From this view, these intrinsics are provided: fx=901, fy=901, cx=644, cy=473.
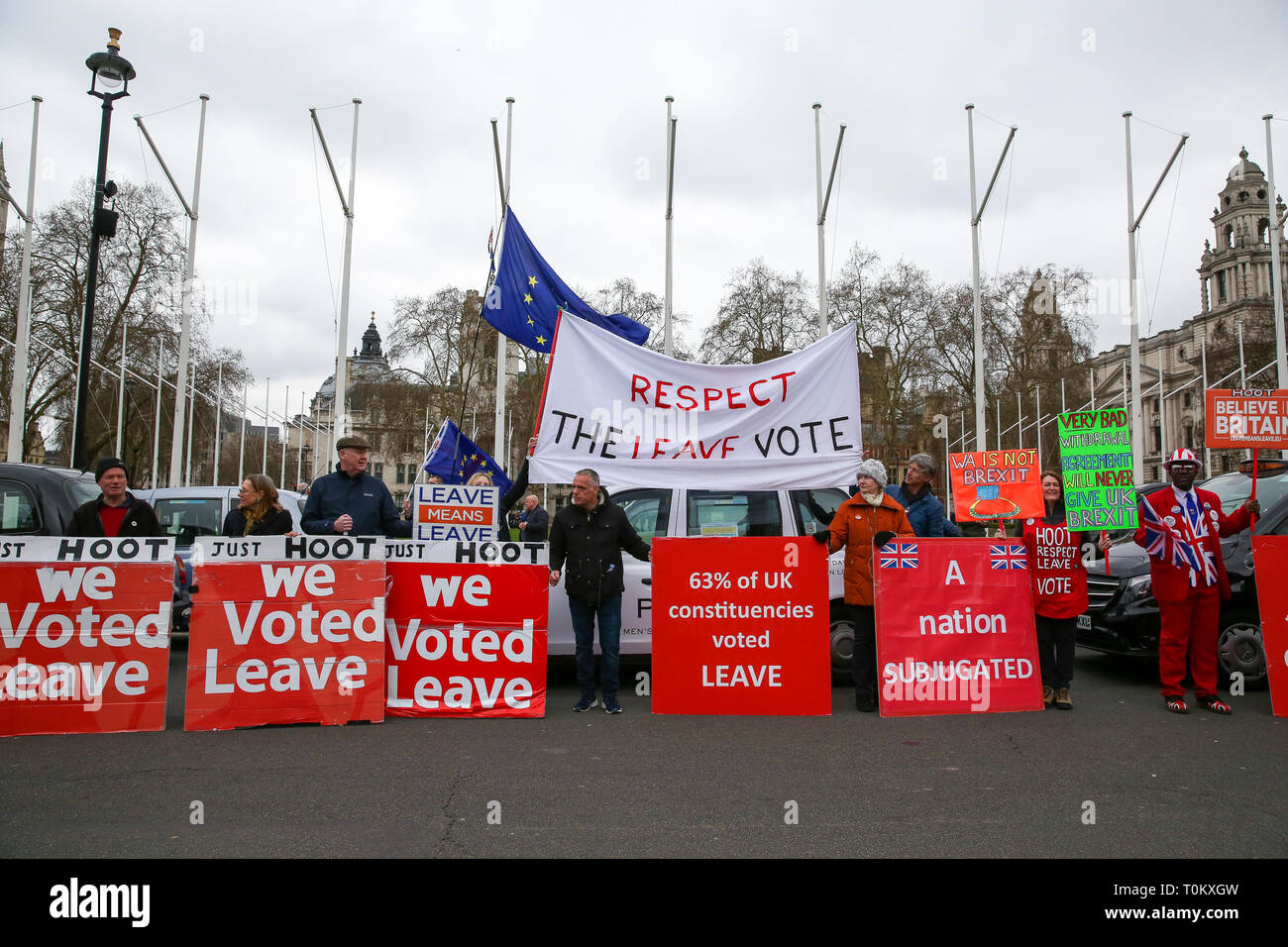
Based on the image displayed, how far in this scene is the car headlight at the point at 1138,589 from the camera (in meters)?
7.87

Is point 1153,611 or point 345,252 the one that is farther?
point 345,252

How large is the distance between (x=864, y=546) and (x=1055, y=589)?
1.54 metres

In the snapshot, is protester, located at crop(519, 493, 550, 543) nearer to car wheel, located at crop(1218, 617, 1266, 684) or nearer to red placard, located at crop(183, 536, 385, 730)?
red placard, located at crop(183, 536, 385, 730)

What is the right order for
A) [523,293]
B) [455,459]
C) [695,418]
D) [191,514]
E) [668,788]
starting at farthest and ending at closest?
[455,459] → [191,514] → [523,293] → [695,418] → [668,788]

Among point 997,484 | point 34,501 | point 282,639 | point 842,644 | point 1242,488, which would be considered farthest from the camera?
point 997,484

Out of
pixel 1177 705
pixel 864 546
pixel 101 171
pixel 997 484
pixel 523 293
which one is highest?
pixel 101 171

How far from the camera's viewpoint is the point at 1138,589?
792 centimetres

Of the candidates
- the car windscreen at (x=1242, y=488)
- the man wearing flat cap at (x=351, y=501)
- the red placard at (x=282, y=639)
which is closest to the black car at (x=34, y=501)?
the man wearing flat cap at (x=351, y=501)

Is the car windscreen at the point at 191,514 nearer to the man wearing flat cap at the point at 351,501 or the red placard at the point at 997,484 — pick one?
the man wearing flat cap at the point at 351,501

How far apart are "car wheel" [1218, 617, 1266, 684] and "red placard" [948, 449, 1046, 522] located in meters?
3.74

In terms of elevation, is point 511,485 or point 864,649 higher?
point 511,485

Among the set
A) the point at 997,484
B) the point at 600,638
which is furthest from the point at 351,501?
the point at 997,484

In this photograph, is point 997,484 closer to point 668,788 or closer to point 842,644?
point 842,644
